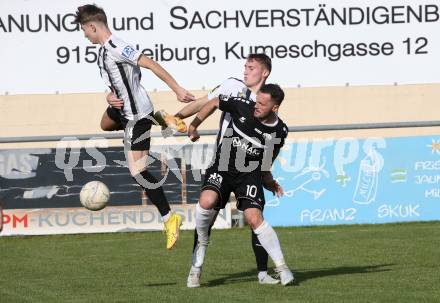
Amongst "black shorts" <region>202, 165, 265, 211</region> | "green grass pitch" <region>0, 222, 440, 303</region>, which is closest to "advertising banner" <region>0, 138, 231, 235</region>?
"green grass pitch" <region>0, 222, 440, 303</region>

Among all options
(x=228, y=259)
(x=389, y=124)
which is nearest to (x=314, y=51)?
(x=389, y=124)

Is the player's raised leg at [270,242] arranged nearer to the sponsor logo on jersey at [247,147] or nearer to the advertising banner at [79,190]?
the sponsor logo on jersey at [247,147]

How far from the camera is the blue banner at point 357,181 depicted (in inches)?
630

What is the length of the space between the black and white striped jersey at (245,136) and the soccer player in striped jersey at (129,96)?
0.85 metres

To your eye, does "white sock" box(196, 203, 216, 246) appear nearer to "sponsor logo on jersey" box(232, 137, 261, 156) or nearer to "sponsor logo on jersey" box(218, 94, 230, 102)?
"sponsor logo on jersey" box(232, 137, 261, 156)

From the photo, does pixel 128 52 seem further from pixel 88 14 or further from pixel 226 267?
pixel 226 267

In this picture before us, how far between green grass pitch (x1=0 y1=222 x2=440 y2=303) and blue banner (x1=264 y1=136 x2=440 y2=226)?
0.47m

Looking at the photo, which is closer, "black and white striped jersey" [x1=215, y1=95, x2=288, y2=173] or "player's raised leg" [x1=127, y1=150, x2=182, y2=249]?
"black and white striped jersey" [x1=215, y1=95, x2=288, y2=173]

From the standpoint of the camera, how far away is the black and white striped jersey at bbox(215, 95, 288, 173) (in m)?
9.17

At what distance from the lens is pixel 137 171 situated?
9.91 metres

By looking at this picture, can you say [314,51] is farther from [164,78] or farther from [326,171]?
[164,78]

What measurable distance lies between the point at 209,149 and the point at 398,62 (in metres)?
5.91

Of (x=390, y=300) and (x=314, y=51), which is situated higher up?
(x=314, y=51)

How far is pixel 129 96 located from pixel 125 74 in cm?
24
